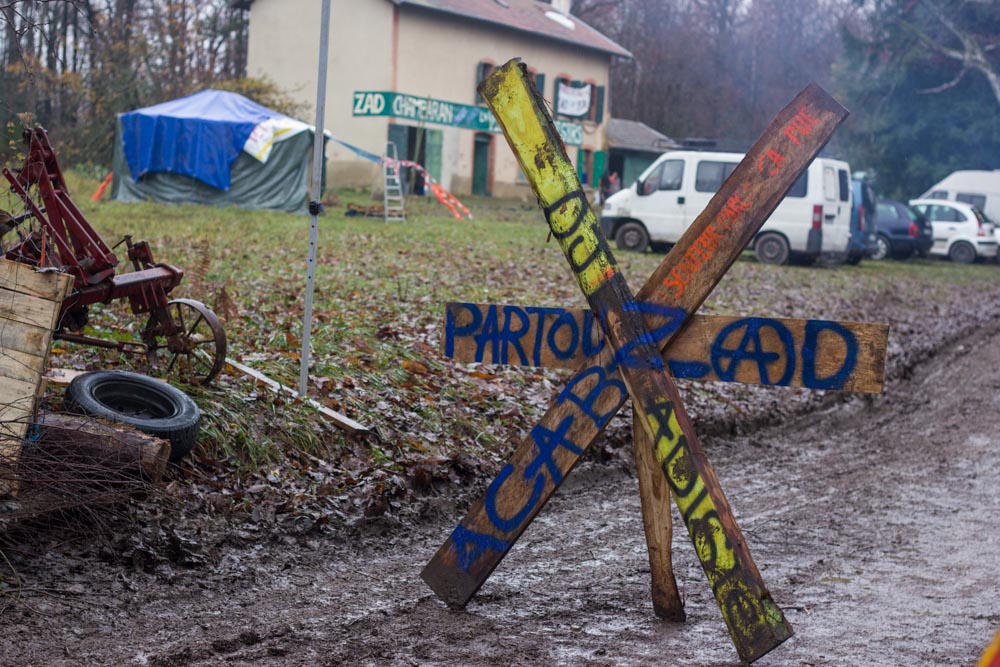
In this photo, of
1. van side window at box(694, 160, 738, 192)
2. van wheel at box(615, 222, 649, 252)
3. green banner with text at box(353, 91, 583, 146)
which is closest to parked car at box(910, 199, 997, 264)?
van side window at box(694, 160, 738, 192)

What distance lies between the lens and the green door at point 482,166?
38.8 meters

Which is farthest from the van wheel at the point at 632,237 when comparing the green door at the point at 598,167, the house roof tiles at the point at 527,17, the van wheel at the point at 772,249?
the green door at the point at 598,167

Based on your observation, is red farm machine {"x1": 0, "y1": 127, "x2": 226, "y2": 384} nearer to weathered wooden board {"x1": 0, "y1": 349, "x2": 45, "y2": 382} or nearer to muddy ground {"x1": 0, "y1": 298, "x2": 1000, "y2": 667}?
weathered wooden board {"x1": 0, "y1": 349, "x2": 45, "y2": 382}

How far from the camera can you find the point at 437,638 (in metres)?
4.05

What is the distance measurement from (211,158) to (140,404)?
787 inches

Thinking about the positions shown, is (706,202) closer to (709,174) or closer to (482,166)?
(709,174)

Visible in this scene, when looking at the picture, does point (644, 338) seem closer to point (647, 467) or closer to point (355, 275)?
point (647, 467)

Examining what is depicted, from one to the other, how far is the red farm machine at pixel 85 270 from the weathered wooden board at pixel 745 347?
2806mm

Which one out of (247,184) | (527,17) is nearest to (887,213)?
(247,184)

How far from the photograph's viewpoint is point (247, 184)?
25172 mm

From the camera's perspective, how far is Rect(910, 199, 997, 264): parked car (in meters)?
29.4

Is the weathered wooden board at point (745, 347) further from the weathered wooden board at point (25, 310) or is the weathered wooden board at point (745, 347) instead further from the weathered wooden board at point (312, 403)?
the weathered wooden board at point (312, 403)

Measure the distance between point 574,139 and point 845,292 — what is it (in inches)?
1001

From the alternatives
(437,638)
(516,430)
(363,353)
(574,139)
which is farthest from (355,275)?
(574,139)
